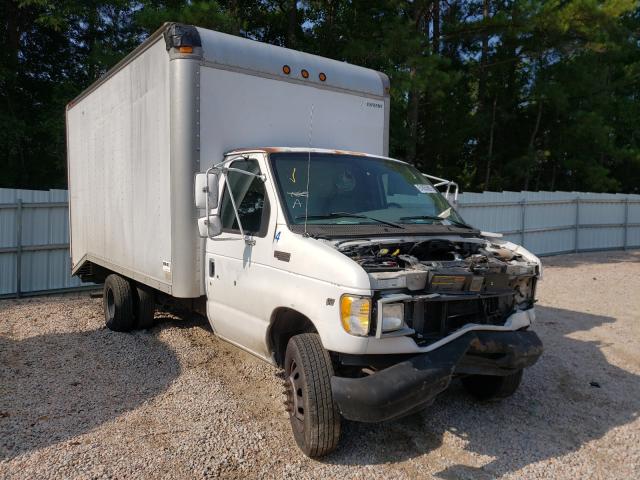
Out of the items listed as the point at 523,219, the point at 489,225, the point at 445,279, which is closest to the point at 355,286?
the point at 445,279

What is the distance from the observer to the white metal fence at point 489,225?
393 inches

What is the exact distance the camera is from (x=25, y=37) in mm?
19062

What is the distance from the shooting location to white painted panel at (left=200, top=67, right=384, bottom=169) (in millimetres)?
5395

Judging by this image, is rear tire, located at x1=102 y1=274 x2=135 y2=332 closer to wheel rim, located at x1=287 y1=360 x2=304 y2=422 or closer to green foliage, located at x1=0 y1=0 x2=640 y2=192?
wheel rim, located at x1=287 y1=360 x2=304 y2=422

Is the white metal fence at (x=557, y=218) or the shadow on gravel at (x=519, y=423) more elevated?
the white metal fence at (x=557, y=218)

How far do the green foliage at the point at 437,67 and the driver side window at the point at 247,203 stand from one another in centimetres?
973

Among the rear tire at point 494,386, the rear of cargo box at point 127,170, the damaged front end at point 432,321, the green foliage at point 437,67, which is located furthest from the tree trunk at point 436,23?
A: the damaged front end at point 432,321

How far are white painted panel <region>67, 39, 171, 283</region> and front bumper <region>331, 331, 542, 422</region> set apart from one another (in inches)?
105

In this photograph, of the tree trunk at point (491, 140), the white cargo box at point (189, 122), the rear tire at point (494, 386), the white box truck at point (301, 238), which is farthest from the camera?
the tree trunk at point (491, 140)

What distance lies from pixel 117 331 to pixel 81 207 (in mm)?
2242

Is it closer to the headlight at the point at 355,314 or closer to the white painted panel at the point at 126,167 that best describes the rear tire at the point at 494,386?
the headlight at the point at 355,314

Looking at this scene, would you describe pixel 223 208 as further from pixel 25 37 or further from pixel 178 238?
pixel 25 37

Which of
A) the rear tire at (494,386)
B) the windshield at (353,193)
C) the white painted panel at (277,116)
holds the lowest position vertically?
the rear tire at (494,386)

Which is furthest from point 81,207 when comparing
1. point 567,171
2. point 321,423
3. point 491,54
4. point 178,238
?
point 567,171
